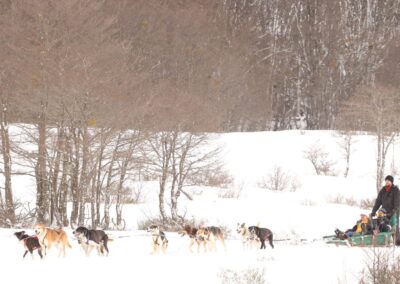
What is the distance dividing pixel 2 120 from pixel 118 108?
351cm

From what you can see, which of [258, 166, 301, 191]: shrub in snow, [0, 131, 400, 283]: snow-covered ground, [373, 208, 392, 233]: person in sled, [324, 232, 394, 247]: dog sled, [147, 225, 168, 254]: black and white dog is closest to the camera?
[0, 131, 400, 283]: snow-covered ground

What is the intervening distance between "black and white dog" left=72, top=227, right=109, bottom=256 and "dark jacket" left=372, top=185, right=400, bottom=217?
5.97 metres

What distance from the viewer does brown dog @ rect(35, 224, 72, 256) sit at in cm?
852

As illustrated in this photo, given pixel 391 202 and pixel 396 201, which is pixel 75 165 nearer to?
pixel 391 202

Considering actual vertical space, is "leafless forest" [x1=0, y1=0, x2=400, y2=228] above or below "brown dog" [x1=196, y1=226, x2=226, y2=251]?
above

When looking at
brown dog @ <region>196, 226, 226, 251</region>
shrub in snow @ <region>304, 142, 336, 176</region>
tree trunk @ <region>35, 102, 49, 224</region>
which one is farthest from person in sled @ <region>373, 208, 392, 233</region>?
shrub in snow @ <region>304, 142, 336, 176</region>

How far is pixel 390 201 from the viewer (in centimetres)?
1166

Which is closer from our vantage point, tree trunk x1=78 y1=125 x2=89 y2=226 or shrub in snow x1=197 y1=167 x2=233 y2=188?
tree trunk x1=78 y1=125 x2=89 y2=226

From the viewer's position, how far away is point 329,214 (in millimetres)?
21688

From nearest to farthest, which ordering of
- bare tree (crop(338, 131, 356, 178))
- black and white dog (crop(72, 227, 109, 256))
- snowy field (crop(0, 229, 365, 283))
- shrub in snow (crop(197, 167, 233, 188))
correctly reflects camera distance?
snowy field (crop(0, 229, 365, 283)) < black and white dog (crop(72, 227, 109, 256)) < shrub in snow (crop(197, 167, 233, 188)) < bare tree (crop(338, 131, 356, 178))

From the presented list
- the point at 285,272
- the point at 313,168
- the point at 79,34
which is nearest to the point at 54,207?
the point at 79,34

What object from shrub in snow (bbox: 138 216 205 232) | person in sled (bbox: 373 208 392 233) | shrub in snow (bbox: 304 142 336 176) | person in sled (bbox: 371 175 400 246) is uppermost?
shrub in snow (bbox: 304 142 336 176)

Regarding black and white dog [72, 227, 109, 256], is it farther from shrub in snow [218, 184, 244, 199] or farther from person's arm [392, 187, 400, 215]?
shrub in snow [218, 184, 244, 199]

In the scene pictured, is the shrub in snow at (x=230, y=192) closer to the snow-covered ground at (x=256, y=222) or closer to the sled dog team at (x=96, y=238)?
the snow-covered ground at (x=256, y=222)
